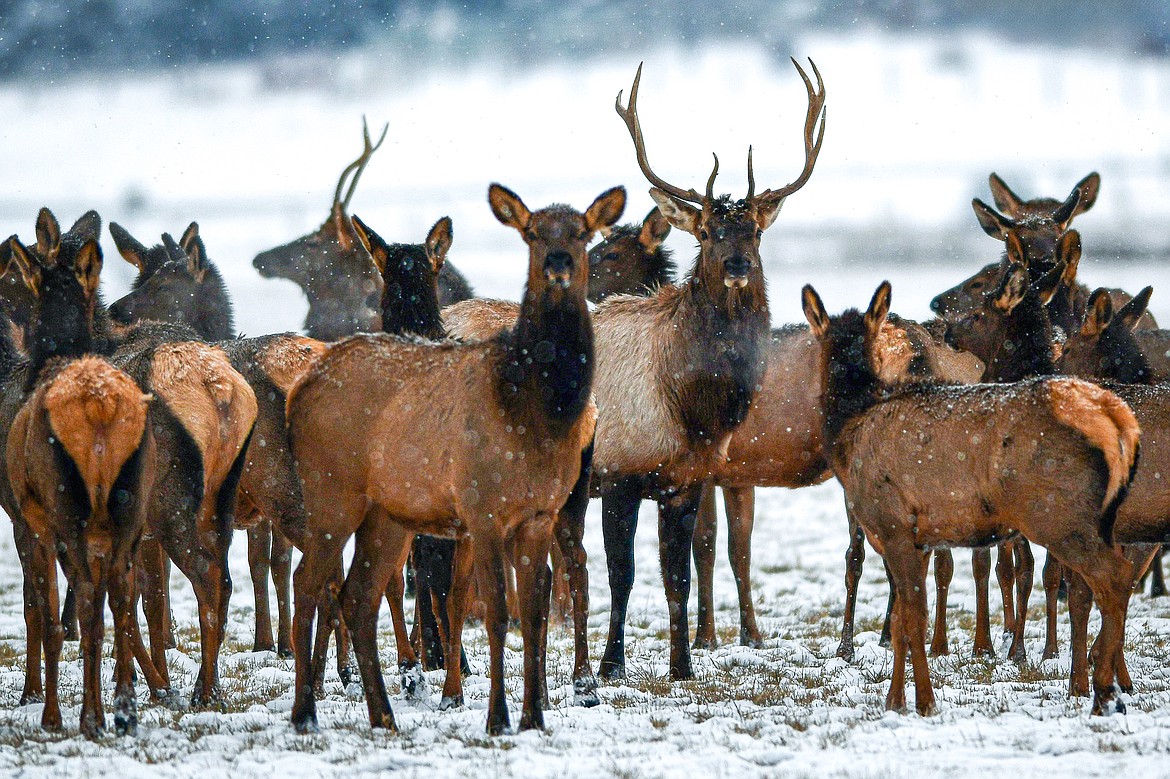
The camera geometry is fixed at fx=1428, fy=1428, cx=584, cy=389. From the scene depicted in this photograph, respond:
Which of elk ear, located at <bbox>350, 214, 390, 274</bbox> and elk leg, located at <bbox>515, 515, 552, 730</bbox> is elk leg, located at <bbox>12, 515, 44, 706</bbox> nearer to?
elk ear, located at <bbox>350, 214, 390, 274</bbox>

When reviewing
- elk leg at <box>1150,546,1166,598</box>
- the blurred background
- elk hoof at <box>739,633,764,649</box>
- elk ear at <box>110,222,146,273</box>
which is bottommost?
elk hoof at <box>739,633,764,649</box>

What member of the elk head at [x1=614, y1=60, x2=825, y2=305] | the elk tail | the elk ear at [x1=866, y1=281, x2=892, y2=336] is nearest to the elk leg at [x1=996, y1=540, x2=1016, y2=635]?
the elk ear at [x1=866, y1=281, x2=892, y2=336]

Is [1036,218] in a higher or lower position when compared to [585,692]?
higher

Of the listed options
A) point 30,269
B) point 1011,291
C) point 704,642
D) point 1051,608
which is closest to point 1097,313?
point 1011,291

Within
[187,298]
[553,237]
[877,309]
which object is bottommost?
[877,309]

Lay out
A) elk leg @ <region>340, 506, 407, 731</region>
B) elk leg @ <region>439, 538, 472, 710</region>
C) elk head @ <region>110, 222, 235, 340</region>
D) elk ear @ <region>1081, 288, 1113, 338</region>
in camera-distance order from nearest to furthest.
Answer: elk leg @ <region>340, 506, 407, 731</region> → elk leg @ <region>439, 538, 472, 710</region> → elk ear @ <region>1081, 288, 1113, 338</region> → elk head @ <region>110, 222, 235, 340</region>

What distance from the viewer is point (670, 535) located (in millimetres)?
9625

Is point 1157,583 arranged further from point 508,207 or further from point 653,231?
point 508,207

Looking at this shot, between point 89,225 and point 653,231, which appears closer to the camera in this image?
point 653,231

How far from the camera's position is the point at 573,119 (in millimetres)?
98562

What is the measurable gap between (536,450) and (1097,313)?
4688 millimetres

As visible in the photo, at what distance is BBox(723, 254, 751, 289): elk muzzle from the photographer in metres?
9.27

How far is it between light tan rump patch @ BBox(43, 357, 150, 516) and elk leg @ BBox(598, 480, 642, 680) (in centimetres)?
325

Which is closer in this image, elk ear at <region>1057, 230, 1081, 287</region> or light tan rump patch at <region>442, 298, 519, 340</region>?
elk ear at <region>1057, 230, 1081, 287</region>
